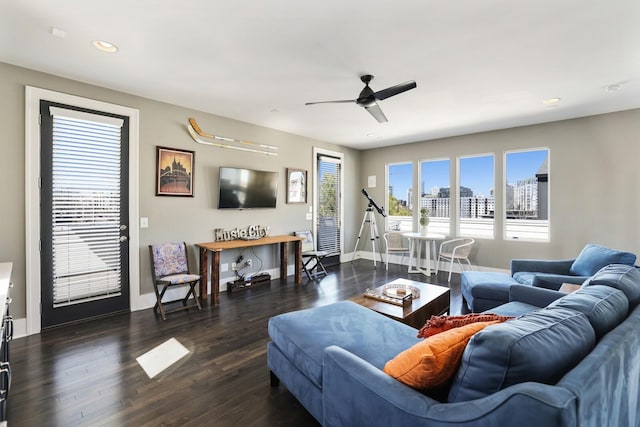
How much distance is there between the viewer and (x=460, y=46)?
250 centimetres

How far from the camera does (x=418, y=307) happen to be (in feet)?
8.45

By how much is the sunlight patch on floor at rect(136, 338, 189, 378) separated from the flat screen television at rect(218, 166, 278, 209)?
6.92 ft

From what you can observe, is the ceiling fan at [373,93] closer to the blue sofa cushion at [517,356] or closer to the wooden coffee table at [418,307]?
the wooden coffee table at [418,307]

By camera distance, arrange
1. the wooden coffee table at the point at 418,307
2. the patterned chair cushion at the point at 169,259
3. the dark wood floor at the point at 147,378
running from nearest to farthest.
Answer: the dark wood floor at the point at 147,378 < the wooden coffee table at the point at 418,307 < the patterned chair cushion at the point at 169,259

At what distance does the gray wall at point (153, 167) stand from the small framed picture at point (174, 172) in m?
0.07

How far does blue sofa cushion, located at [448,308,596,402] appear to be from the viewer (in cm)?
91

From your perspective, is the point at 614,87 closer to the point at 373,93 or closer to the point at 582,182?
the point at 582,182

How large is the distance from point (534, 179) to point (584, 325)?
4735mm

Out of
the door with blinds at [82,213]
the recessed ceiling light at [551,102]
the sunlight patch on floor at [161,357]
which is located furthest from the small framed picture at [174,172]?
the recessed ceiling light at [551,102]

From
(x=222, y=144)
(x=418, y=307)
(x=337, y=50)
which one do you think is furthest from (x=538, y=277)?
(x=222, y=144)

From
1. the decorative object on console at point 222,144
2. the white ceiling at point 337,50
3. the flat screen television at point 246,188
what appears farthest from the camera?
the flat screen television at point 246,188

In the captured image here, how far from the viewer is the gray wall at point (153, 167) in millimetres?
2828

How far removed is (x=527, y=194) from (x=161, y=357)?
5709 mm

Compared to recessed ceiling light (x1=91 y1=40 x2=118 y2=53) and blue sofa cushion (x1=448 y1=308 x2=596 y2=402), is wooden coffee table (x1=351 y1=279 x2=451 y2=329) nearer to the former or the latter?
blue sofa cushion (x1=448 y1=308 x2=596 y2=402)
